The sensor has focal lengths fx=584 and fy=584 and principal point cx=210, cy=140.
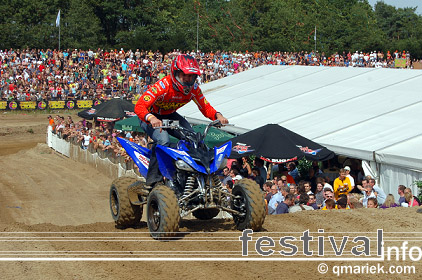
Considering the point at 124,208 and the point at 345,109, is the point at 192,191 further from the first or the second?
the point at 345,109

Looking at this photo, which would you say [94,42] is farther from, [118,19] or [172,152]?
[172,152]

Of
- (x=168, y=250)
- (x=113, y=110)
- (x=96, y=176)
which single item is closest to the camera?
(x=168, y=250)

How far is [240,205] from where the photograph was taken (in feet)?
25.5

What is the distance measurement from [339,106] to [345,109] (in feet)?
1.90

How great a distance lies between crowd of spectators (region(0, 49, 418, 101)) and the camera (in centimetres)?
3644

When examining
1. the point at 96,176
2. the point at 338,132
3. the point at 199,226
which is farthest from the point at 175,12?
the point at 199,226

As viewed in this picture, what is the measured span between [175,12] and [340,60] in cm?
3067

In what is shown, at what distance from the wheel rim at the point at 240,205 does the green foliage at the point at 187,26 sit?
41.7 m

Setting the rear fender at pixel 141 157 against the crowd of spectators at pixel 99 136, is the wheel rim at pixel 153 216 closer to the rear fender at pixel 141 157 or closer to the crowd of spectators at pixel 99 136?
the rear fender at pixel 141 157

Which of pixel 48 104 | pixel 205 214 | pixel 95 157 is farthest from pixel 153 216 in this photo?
pixel 48 104

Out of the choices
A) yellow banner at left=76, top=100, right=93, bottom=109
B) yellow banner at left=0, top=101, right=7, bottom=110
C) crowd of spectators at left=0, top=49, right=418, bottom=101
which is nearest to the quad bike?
crowd of spectators at left=0, top=49, right=418, bottom=101


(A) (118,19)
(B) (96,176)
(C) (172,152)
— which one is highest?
(A) (118,19)

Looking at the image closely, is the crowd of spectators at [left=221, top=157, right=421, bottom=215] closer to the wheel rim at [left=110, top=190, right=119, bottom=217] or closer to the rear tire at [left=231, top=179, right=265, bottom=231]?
the rear tire at [left=231, top=179, right=265, bottom=231]

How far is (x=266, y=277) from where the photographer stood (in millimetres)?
5926
